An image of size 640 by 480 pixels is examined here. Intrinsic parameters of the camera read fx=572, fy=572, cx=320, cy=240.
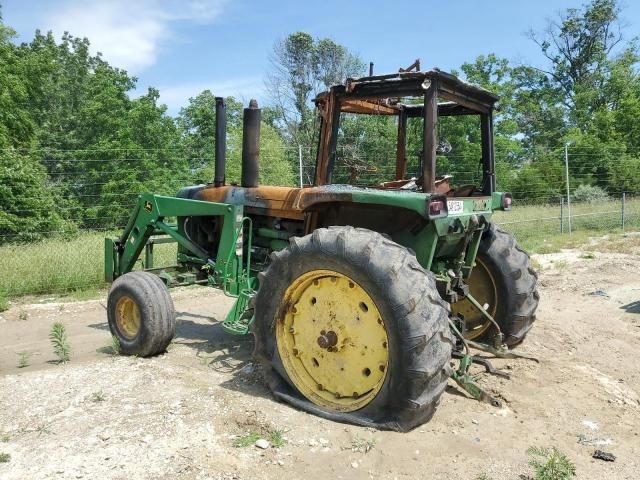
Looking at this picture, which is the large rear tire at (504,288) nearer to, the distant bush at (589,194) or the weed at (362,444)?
the weed at (362,444)

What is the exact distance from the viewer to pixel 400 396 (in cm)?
374

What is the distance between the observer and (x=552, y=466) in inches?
126

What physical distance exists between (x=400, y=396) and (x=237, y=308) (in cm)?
220

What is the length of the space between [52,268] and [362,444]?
287 inches

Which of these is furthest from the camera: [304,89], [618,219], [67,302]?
[304,89]

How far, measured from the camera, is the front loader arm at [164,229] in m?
5.76

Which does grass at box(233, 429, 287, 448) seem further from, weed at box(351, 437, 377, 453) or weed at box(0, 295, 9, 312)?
weed at box(0, 295, 9, 312)

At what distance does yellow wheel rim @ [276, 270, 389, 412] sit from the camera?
4.03 m

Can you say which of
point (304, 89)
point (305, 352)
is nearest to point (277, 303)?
point (305, 352)

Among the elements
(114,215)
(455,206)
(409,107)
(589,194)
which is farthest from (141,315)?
(589,194)

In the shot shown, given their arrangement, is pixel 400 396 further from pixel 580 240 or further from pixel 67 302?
pixel 580 240

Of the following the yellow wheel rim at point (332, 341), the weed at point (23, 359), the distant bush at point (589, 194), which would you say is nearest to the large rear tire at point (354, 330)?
the yellow wheel rim at point (332, 341)

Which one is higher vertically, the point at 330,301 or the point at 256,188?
the point at 256,188

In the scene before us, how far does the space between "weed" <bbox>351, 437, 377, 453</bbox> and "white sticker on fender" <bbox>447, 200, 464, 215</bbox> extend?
1833 mm
